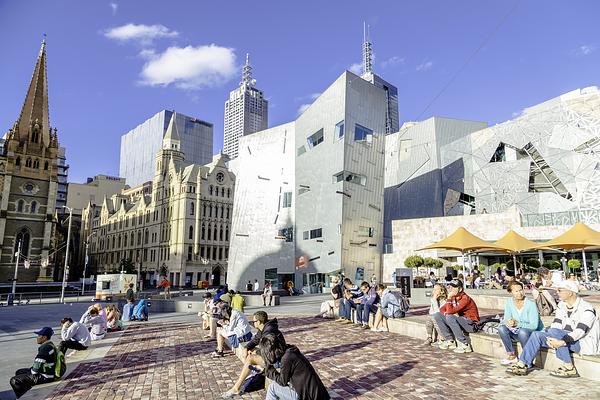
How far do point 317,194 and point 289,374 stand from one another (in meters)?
34.0

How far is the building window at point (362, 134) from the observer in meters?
36.7

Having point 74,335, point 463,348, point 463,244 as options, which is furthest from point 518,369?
point 463,244

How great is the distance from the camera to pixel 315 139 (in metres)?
40.1

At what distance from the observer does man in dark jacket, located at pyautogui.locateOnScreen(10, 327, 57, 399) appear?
6.62 meters

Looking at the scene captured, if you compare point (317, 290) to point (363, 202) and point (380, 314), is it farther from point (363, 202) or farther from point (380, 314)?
point (380, 314)

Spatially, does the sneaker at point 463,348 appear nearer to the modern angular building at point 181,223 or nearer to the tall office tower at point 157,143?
the modern angular building at point 181,223

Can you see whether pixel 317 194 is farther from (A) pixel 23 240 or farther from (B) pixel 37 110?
(B) pixel 37 110

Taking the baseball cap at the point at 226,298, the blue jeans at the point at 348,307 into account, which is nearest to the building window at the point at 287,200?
the blue jeans at the point at 348,307

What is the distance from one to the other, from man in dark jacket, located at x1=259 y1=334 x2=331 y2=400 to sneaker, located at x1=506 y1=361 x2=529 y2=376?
13.1 feet

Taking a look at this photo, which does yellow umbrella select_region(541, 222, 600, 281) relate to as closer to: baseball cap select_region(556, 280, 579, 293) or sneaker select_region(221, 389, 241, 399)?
baseball cap select_region(556, 280, 579, 293)

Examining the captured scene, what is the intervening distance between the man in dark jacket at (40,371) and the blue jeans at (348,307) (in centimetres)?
929

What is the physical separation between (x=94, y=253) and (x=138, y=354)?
107098mm

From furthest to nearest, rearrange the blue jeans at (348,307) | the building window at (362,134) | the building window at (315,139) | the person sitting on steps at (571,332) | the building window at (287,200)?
1. the building window at (287,200)
2. the building window at (315,139)
3. the building window at (362,134)
4. the blue jeans at (348,307)
5. the person sitting on steps at (571,332)

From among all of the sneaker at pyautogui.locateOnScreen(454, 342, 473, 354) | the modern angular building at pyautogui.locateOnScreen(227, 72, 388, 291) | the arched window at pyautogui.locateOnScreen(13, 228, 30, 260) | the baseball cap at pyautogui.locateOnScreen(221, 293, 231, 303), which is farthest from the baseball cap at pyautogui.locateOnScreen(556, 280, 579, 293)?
the arched window at pyautogui.locateOnScreen(13, 228, 30, 260)
